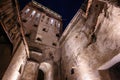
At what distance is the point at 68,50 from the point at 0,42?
19.2ft

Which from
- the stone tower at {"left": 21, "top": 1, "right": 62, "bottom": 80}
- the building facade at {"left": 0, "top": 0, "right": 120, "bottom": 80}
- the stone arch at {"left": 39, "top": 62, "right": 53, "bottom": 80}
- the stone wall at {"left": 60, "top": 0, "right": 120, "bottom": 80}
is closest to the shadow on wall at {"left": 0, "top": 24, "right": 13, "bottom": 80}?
the building facade at {"left": 0, "top": 0, "right": 120, "bottom": 80}

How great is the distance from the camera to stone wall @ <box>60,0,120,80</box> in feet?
20.0

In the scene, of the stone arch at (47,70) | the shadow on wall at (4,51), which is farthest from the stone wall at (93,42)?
the shadow on wall at (4,51)

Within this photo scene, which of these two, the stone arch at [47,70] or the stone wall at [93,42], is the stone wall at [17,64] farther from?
the stone wall at [93,42]

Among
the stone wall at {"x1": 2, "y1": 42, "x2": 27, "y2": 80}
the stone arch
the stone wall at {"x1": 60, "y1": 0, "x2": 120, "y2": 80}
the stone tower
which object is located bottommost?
the stone arch

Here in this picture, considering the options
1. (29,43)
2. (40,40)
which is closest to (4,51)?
(29,43)

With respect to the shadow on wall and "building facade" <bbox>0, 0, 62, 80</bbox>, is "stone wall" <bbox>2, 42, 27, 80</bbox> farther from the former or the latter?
the shadow on wall

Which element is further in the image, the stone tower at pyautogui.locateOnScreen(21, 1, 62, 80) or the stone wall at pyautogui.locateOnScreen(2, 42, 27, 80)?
the stone tower at pyautogui.locateOnScreen(21, 1, 62, 80)

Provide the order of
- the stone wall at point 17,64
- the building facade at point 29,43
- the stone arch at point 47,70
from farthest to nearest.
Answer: the stone arch at point 47,70 → the stone wall at point 17,64 → the building facade at point 29,43

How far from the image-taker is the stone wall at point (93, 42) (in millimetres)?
6090

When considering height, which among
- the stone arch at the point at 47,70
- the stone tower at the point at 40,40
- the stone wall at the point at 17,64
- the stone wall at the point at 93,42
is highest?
the stone wall at the point at 93,42

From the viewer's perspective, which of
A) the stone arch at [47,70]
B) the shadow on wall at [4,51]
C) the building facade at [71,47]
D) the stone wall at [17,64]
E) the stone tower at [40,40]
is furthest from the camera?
the stone arch at [47,70]

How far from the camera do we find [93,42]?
7348 millimetres

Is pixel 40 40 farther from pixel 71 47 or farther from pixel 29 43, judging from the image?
pixel 71 47
